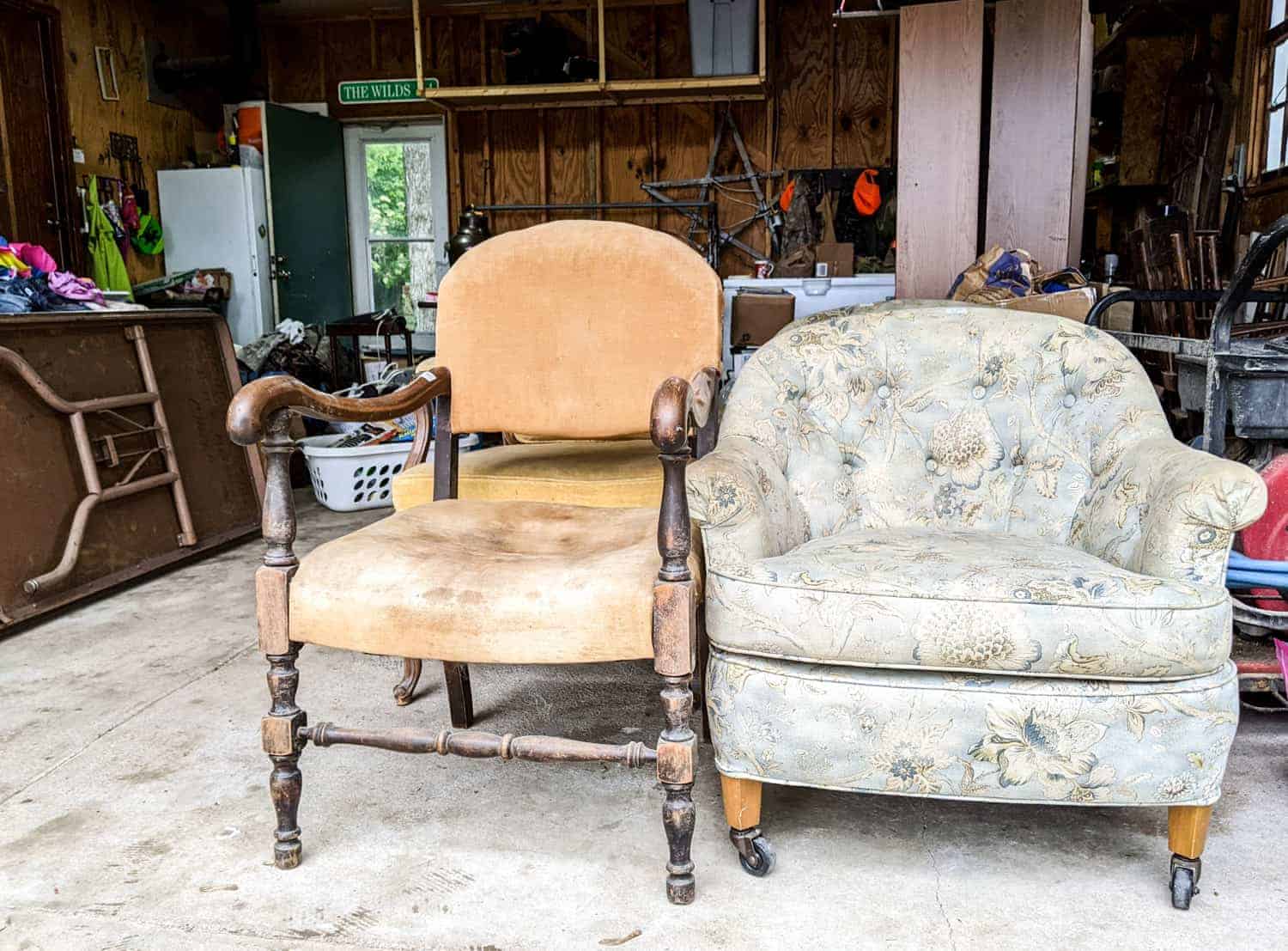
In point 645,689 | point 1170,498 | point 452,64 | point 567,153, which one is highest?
point 452,64

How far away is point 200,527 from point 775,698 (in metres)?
2.65

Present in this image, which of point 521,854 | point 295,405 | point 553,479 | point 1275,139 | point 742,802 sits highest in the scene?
point 1275,139

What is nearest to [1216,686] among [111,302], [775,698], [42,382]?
[775,698]

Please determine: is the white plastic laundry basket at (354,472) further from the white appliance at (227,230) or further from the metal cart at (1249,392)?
the metal cart at (1249,392)

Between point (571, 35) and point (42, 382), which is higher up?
point (571, 35)

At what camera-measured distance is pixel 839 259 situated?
19.2ft

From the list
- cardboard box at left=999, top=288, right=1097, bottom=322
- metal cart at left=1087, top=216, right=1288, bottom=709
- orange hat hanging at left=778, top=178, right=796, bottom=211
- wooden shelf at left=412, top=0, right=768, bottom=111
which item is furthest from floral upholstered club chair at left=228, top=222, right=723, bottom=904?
orange hat hanging at left=778, top=178, right=796, bottom=211

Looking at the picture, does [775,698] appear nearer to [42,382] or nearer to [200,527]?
[42,382]

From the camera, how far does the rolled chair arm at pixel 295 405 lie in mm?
1402

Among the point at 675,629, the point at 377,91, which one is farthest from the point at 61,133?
the point at 675,629

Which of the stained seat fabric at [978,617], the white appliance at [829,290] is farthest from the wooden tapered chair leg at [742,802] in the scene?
the white appliance at [829,290]

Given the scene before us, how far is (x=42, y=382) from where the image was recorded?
9.27ft

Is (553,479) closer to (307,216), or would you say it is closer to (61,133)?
(61,133)

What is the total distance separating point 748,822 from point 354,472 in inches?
115
